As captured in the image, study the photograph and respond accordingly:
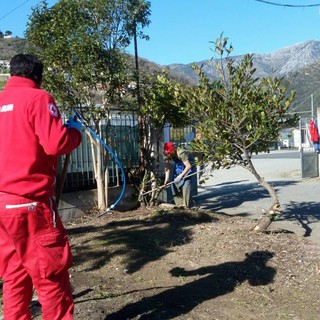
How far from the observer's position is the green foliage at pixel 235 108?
7191 mm

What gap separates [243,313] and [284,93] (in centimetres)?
364

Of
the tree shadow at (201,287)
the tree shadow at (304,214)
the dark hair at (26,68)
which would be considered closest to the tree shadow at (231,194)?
the tree shadow at (304,214)

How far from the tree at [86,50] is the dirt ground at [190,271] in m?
2.06

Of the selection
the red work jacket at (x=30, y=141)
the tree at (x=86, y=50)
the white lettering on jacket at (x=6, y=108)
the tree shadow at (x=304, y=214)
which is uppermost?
the tree at (x=86, y=50)

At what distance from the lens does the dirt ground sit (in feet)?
15.1

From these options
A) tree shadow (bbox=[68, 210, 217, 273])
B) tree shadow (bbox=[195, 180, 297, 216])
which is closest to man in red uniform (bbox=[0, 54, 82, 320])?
tree shadow (bbox=[68, 210, 217, 273])

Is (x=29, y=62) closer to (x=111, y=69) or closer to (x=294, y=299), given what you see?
(x=294, y=299)

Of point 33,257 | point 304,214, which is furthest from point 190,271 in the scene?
point 304,214

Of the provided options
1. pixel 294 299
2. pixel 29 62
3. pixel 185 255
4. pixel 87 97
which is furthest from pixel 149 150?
pixel 29 62

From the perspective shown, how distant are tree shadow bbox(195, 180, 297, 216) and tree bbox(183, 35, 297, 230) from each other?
390cm

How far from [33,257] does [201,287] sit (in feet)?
7.33

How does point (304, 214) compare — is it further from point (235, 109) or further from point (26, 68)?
point (26, 68)

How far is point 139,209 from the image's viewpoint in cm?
962

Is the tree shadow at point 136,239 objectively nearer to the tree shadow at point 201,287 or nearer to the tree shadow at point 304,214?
the tree shadow at point 201,287
